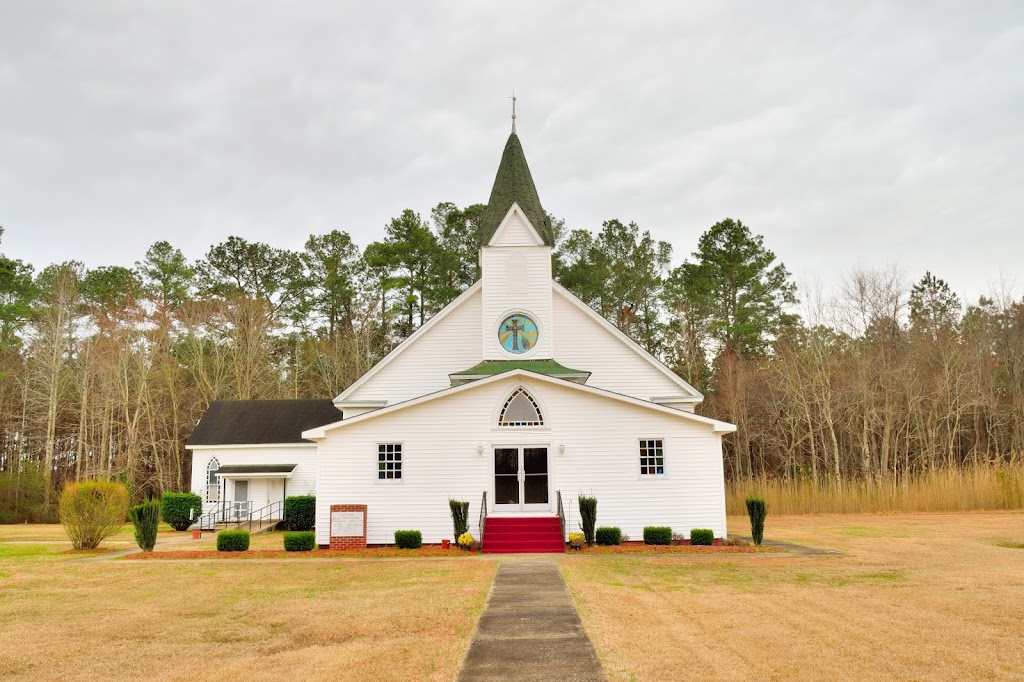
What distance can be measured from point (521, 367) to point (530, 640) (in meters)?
13.5

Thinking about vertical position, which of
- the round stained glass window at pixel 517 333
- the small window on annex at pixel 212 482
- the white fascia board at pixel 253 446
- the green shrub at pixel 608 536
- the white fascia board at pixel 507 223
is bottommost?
the green shrub at pixel 608 536

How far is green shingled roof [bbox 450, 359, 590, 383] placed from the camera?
22062mm

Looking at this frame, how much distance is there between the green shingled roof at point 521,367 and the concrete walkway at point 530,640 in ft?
32.0

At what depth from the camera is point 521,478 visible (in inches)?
807

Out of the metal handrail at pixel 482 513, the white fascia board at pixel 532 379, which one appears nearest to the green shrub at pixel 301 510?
the white fascia board at pixel 532 379

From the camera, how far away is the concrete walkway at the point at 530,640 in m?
7.22

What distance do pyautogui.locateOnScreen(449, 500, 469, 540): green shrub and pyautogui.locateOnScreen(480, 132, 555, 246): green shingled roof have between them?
30.0 feet

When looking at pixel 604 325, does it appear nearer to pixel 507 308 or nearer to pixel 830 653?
pixel 507 308

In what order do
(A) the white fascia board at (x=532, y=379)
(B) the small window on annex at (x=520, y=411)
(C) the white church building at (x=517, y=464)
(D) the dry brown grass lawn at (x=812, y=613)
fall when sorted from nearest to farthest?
1. (D) the dry brown grass lawn at (x=812, y=613)
2. (C) the white church building at (x=517, y=464)
3. (A) the white fascia board at (x=532, y=379)
4. (B) the small window on annex at (x=520, y=411)

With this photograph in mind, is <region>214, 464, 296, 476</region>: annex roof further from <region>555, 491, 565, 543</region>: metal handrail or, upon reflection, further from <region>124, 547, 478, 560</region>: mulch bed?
<region>555, 491, 565, 543</region>: metal handrail

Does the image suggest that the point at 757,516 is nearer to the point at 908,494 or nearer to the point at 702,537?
the point at 702,537

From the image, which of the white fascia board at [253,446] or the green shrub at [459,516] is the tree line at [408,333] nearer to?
the white fascia board at [253,446]

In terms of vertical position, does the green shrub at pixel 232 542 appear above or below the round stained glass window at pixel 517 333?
below

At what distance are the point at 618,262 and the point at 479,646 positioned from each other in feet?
132
